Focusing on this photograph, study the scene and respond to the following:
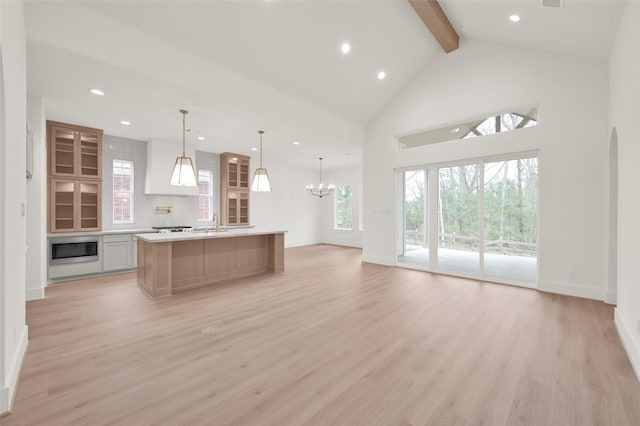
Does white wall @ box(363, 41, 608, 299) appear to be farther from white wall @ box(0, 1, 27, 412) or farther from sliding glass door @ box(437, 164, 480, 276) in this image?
white wall @ box(0, 1, 27, 412)

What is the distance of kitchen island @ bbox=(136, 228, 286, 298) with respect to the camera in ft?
13.7

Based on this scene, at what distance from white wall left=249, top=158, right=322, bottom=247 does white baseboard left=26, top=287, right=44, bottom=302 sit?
17.2 ft

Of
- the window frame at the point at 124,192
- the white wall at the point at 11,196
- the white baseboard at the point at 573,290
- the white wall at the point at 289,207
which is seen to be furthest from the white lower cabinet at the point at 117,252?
the white baseboard at the point at 573,290

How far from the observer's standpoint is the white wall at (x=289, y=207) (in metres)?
9.20

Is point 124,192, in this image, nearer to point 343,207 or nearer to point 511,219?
point 343,207

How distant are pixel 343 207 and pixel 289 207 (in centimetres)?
201

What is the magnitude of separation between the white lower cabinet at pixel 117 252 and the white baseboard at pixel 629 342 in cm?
742

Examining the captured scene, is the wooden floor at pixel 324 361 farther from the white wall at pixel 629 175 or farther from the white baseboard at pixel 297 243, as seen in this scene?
the white baseboard at pixel 297 243

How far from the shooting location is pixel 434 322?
3229 millimetres

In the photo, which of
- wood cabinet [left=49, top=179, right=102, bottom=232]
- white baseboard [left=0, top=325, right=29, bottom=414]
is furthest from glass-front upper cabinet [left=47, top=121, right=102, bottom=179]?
white baseboard [left=0, top=325, right=29, bottom=414]

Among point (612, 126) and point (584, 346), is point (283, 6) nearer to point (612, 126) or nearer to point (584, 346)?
point (612, 126)

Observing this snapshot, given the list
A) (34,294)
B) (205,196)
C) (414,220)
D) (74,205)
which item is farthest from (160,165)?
(414,220)

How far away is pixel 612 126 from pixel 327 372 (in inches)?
183

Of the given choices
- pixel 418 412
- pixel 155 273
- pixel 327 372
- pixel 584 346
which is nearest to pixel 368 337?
pixel 327 372
